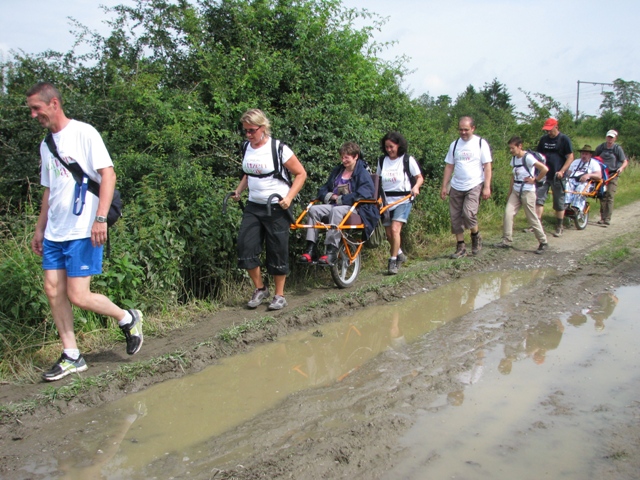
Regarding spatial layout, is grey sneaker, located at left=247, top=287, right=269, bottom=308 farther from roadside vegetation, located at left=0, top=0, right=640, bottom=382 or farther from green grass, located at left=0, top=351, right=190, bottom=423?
green grass, located at left=0, top=351, right=190, bottom=423

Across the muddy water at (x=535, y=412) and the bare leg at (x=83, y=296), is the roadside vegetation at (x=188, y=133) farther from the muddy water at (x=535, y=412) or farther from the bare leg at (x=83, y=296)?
the muddy water at (x=535, y=412)

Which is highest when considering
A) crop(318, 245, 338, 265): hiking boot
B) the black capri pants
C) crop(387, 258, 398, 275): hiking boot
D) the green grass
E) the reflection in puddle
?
the black capri pants

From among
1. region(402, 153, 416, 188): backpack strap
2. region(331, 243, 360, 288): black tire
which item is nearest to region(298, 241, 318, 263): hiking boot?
region(331, 243, 360, 288): black tire

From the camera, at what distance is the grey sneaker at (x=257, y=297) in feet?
22.0

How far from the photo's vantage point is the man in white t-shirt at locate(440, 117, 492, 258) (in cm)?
870

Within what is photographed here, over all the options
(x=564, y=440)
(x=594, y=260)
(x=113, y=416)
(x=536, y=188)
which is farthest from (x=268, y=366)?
(x=536, y=188)

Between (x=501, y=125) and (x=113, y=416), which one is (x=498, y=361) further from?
(x=501, y=125)

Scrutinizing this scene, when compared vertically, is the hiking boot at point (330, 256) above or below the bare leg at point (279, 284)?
above

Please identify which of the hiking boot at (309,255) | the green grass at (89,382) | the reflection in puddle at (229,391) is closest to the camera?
the reflection in puddle at (229,391)

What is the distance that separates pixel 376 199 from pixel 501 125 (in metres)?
10.3

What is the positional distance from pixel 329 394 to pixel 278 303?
2.23 m

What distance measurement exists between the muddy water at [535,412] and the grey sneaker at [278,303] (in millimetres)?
2383

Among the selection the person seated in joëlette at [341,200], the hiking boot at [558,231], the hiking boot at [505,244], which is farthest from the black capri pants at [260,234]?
the hiking boot at [558,231]

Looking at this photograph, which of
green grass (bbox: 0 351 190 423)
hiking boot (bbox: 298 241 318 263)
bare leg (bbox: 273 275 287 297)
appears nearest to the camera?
green grass (bbox: 0 351 190 423)
